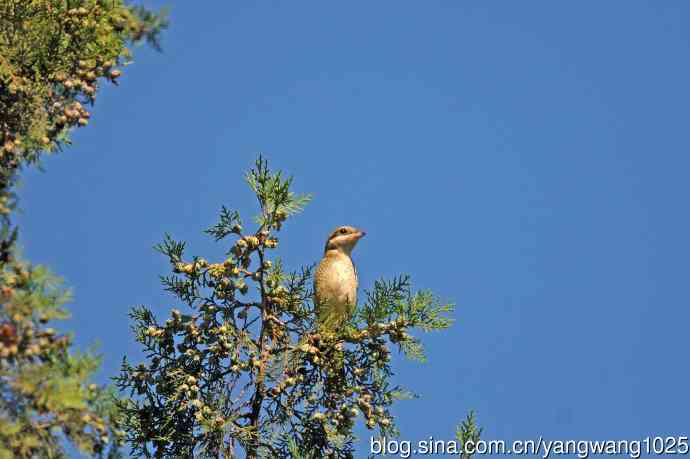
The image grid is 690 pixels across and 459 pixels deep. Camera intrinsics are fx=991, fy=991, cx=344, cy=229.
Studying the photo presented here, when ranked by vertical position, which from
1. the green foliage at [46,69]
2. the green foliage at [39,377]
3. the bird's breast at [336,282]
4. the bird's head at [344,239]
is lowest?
the green foliage at [39,377]

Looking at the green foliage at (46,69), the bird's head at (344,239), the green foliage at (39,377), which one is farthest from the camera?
the bird's head at (344,239)

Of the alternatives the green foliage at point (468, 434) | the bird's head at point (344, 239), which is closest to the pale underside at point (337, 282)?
the bird's head at point (344, 239)

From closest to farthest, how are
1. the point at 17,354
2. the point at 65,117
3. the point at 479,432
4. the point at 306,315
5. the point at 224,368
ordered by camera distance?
1. the point at 17,354
2. the point at 65,117
3. the point at 479,432
4. the point at 224,368
5. the point at 306,315

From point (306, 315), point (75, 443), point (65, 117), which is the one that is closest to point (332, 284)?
point (306, 315)

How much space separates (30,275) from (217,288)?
2.79 metres

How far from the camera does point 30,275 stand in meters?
4.77

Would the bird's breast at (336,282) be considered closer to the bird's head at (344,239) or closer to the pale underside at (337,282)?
the pale underside at (337,282)

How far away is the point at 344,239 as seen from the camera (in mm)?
11867

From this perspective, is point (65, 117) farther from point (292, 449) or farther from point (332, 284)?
point (332, 284)

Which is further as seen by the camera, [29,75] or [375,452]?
[375,452]

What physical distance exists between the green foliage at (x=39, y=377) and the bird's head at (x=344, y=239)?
23.1 feet

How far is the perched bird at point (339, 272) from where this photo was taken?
1093 centimetres

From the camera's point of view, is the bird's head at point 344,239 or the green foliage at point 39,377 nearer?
the green foliage at point 39,377

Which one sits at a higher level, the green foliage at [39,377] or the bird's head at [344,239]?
the bird's head at [344,239]
